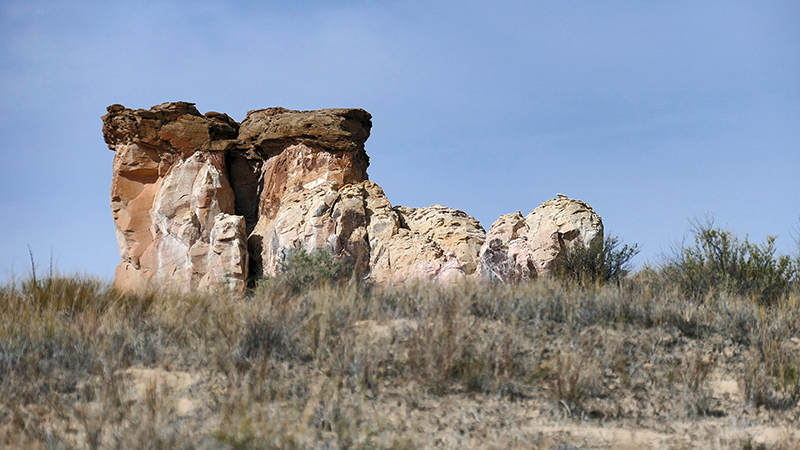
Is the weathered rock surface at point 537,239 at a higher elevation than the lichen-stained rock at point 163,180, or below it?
below

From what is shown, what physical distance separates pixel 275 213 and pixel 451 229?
638 cm

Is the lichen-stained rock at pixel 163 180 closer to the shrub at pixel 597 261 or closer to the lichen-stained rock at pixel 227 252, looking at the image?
the lichen-stained rock at pixel 227 252

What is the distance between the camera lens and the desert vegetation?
4.86 meters

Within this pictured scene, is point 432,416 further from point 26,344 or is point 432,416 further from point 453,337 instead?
point 26,344

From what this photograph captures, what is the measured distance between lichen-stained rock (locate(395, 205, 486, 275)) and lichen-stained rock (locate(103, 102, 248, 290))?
7.15 metres

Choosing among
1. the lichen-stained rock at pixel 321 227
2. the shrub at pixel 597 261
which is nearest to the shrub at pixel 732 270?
the shrub at pixel 597 261

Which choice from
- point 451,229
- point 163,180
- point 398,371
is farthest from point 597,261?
point 163,180

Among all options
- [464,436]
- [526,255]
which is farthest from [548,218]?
[464,436]

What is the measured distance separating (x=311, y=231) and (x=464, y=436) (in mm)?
12972

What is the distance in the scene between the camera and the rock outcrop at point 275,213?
51.3ft

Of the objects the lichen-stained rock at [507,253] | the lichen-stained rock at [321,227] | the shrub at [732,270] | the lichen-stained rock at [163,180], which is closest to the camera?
the shrub at [732,270]

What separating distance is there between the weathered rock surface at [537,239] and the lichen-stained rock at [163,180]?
10.2m

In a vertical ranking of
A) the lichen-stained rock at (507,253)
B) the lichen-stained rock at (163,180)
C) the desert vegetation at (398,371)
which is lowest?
the desert vegetation at (398,371)

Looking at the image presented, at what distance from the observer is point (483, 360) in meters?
6.02
